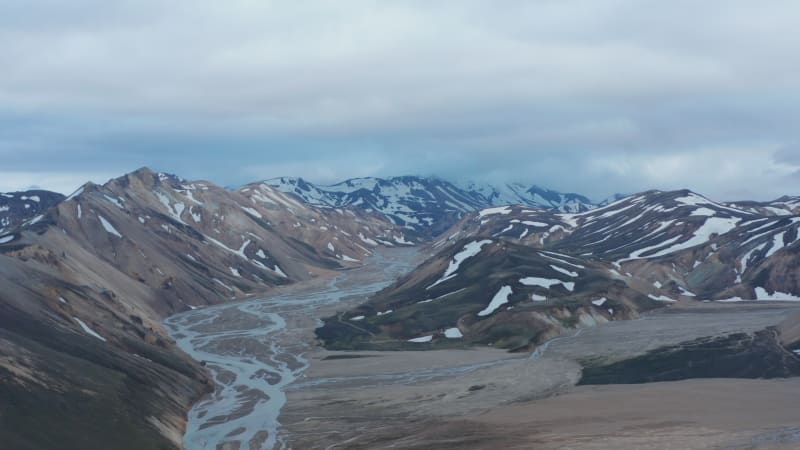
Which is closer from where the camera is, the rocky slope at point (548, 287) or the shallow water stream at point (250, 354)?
the shallow water stream at point (250, 354)

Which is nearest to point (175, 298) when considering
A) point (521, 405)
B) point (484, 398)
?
point (484, 398)

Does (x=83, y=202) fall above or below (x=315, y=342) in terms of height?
above

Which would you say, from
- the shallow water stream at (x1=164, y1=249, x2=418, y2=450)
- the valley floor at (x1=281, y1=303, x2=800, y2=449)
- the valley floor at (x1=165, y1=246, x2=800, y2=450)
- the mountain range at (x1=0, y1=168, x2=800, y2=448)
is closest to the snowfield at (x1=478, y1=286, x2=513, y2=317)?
the mountain range at (x1=0, y1=168, x2=800, y2=448)

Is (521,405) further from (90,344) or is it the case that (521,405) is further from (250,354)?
(250,354)

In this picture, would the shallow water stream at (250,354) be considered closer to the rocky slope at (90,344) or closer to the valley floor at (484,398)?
the valley floor at (484,398)

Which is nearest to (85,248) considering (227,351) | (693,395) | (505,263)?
(227,351)

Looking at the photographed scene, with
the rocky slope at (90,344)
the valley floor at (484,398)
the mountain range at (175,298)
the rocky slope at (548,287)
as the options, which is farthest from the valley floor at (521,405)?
the rocky slope at (548,287)

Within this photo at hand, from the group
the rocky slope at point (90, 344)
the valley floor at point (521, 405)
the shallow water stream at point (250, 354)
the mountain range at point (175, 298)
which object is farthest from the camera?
the shallow water stream at point (250, 354)

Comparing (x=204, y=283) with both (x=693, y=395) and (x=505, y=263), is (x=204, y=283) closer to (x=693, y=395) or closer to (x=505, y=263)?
(x=505, y=263)

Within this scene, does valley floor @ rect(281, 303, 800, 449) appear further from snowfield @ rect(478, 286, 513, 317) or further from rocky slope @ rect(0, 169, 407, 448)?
snowfield @ rect(478, 286, 513, 317)
